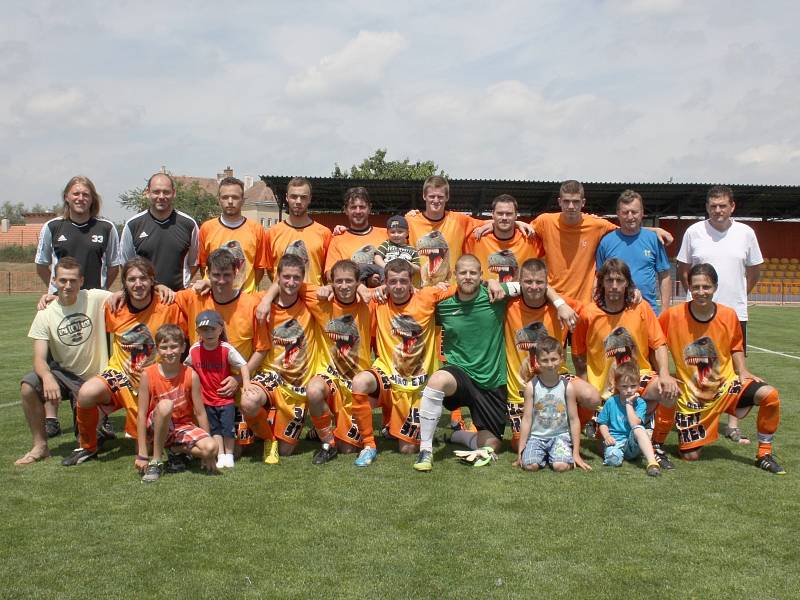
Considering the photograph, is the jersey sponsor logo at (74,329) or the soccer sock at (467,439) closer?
the jersey sponsor logo at (74,329)

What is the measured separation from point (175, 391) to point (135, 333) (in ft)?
2.24

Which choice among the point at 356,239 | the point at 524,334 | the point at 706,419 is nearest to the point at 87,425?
the point at 356,239

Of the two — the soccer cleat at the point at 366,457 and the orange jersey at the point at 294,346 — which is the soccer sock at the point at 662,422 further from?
the orange jersey at the point at 294,346

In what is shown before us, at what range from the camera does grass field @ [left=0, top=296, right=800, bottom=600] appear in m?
2.89

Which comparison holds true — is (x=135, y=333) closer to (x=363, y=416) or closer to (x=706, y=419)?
(x=363, y=416)

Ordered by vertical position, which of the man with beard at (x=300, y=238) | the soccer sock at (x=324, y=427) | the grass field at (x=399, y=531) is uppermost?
the man with beard at (x=300, y=238)

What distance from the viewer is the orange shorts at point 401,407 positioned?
4945mm

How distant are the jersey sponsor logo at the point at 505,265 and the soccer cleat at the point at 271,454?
2.29 m

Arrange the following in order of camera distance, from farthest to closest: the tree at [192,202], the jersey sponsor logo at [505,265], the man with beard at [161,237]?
the tree at [192,202], the jersey sponsor logo at [505,265], the man with beard at [161,237]

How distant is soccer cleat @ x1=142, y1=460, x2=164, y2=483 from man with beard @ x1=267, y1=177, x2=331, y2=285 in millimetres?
1926

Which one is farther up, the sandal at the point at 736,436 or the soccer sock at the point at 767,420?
the soccer sock at the point at 767,420

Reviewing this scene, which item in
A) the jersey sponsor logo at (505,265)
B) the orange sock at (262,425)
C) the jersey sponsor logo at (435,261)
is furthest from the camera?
the jersey sponsor logo at (435,261)

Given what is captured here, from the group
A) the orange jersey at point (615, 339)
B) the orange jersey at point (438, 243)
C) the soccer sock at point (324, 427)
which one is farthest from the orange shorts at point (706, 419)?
the soccer sock at point (324, 427)

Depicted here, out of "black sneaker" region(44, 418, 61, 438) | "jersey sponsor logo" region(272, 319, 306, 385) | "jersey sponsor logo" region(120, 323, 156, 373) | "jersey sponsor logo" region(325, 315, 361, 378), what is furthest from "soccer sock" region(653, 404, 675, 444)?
"black sneaker" region(44, 418, 61, 438)
